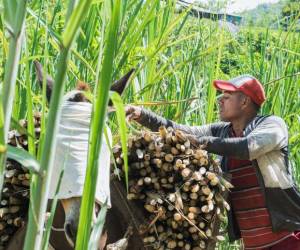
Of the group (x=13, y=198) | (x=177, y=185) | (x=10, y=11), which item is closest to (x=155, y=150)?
(x=177, y=185)

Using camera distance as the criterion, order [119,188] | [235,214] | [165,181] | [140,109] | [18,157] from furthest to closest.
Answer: [235,214]
[140,109]
[165,181]
[119,188]
[18,157]

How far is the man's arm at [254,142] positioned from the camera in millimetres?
2951

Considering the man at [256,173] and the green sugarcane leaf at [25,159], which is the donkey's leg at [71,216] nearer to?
the man at [256,173]

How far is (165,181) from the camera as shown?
9.22 ft

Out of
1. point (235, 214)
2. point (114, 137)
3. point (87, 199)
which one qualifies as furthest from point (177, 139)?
point (87, 199)

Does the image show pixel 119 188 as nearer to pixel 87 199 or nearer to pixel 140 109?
pixel 140 109

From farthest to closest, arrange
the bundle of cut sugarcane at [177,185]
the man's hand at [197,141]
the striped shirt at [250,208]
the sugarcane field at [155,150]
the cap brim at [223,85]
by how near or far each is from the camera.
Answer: the cap brim at [223,85] < the striped shirt at [250,208] < the man's hand at [197,141] < the bundle of cut sugarcane at [177,185] < the sugarcane field at [155,150]

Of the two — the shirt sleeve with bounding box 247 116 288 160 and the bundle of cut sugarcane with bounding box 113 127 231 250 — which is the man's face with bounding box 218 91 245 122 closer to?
the shirt sleeve with bounding box 247 116 288 160

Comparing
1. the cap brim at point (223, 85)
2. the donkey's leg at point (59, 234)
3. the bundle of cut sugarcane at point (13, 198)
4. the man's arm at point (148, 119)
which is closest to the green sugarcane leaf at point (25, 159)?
the donkey's leg at point (59, 234)

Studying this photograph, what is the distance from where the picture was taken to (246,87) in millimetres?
3365

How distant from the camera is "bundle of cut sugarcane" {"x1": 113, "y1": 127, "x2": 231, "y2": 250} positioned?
2.75 m

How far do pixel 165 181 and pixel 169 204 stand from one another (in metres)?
0.11

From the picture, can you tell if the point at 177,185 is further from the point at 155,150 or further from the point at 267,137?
the point at 267,137

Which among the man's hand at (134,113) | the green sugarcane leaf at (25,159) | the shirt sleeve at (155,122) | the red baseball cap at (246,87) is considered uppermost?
the green sugarcane leaf at (25,159)
